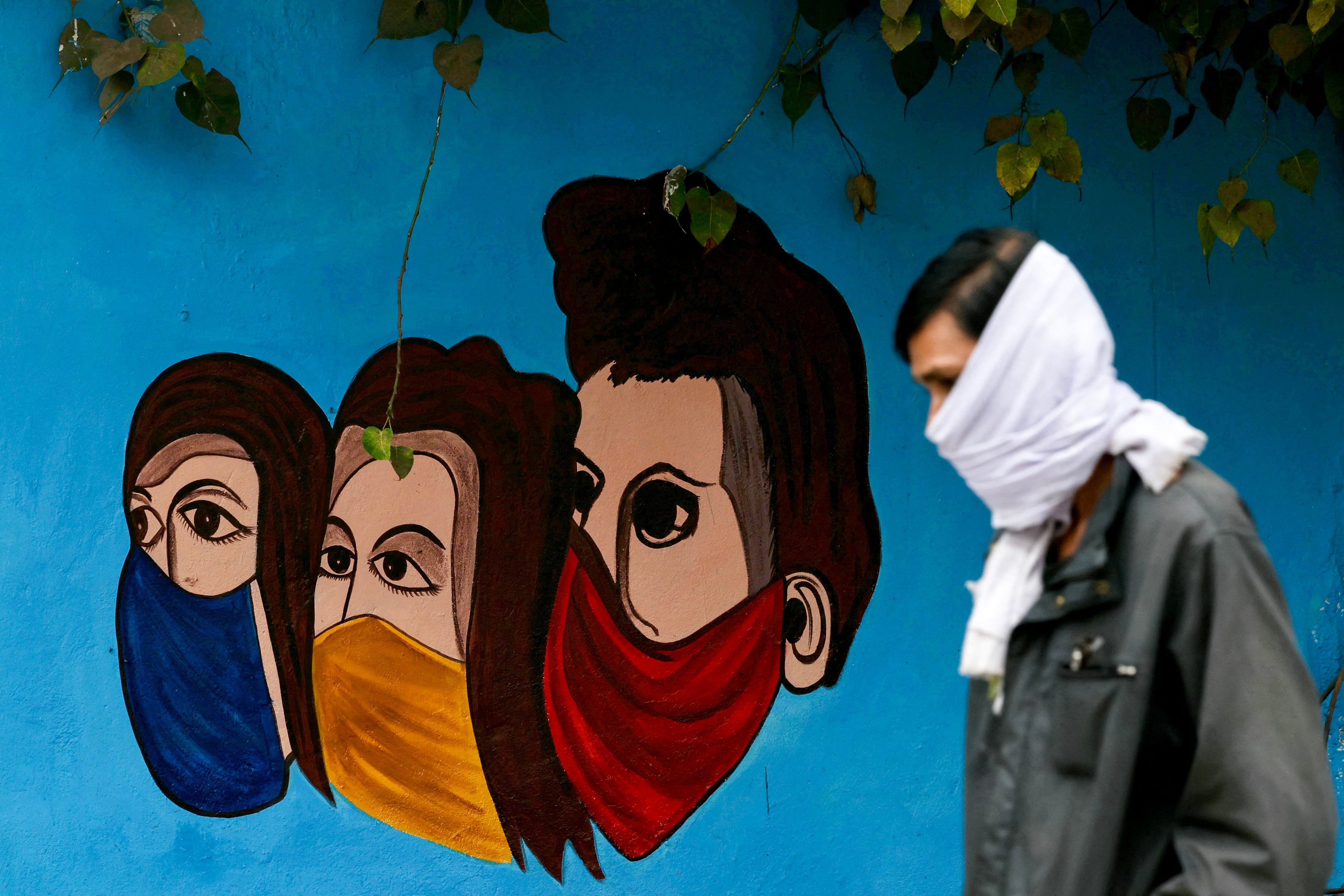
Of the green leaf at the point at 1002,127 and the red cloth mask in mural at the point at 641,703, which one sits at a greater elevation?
the green leaf at the point at 1002,127

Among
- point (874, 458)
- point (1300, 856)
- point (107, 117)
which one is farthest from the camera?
point (874, 458)

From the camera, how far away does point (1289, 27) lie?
243cm

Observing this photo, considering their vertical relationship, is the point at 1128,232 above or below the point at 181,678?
above

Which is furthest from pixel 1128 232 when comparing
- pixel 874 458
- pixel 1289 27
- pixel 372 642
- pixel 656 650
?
pixel 372 642

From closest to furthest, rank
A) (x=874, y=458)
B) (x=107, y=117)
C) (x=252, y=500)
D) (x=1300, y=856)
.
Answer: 1. (x=1300, y=856)
2. (x=107, y=117)
3. (x=252, y=500)
4. (x=874, y=458)

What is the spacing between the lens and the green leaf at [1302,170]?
2621mm

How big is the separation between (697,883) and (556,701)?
58cm

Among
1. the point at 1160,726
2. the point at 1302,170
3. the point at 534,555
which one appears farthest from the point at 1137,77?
the point at 1160,726

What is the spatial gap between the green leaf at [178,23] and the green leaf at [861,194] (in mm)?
1547

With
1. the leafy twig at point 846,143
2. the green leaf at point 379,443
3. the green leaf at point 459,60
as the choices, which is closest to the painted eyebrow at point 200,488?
the green leaf at point 379,443

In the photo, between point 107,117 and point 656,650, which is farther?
point 656,650

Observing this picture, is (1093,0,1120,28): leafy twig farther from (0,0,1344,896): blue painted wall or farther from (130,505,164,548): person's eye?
(130,505,164,548): person's eye

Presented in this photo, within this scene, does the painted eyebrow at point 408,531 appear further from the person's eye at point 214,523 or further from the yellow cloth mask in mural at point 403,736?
the person's eye at point 214,523

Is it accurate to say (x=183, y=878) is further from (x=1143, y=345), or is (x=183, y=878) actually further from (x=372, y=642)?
(x=1143, y=345)
